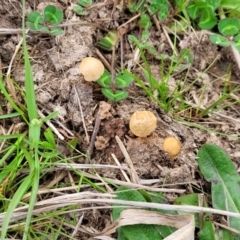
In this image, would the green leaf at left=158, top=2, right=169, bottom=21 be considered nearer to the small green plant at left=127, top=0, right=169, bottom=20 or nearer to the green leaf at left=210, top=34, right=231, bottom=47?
the small green plant at left=127, top=0, right=169, bottom=20

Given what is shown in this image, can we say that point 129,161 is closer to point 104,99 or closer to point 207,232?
point 104,99

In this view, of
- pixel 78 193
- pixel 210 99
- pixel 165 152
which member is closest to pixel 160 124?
pixel 165 152

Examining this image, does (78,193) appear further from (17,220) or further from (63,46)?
(63,46)

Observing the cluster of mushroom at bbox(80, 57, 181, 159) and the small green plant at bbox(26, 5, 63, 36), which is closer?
the cluster of mushroom at bbox(80, 57, 181, 159)

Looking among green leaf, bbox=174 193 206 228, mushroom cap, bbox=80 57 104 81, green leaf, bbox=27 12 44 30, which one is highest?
green leaf, bbox=27 12 44 30

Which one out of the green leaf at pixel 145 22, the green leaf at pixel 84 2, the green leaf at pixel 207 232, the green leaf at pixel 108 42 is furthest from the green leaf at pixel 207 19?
the green leaf at pixel 207 232

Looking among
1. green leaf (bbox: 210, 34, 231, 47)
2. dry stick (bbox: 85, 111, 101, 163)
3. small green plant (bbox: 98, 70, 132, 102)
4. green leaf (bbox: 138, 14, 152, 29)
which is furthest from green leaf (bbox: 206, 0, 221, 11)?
dry stick (bbox: 85, 111, 101, 163)

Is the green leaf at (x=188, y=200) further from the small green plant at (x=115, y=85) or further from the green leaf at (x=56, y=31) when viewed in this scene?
the green leaf at (x=56, y=31)
